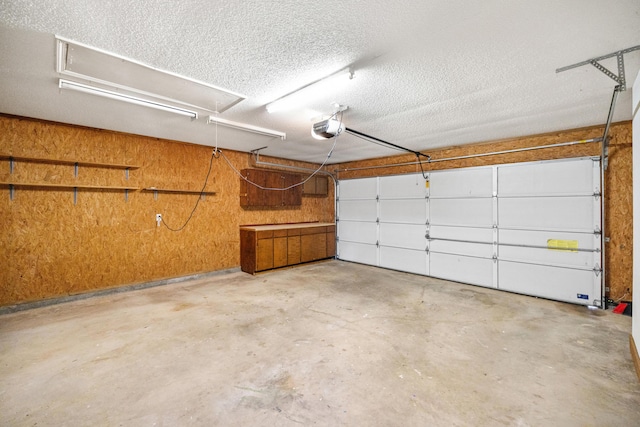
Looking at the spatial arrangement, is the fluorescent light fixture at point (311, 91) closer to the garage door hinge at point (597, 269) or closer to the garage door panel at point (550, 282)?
the garage door panel at point (550, 282)

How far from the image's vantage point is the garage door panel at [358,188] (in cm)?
612

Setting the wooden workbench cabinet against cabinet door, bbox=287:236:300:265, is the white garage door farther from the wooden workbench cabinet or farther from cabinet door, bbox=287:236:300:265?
cabinet door, bbox=287:236:300:265

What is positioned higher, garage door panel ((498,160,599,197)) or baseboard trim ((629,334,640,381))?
garage door panel ((498,160,599,197))

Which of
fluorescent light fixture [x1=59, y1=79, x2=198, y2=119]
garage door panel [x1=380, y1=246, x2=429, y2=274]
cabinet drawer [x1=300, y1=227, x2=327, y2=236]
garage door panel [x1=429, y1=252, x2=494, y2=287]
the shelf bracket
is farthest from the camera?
cabinet drawer [x1=300, y1=227, x2=327, y2=236]

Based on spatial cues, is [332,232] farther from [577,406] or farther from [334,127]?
→ [577,406]

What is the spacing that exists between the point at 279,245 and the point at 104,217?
292 centimetres

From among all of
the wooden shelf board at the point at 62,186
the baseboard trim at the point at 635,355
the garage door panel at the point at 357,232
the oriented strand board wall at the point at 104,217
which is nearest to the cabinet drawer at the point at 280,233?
the oriented strand board wall at the point at 104,217

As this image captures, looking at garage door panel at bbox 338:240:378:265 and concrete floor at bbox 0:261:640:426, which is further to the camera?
garage door panel at bbox 338:240:378:265

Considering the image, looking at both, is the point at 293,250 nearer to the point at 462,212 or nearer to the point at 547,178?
the point at 462,212

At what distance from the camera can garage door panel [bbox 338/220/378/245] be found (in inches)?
242

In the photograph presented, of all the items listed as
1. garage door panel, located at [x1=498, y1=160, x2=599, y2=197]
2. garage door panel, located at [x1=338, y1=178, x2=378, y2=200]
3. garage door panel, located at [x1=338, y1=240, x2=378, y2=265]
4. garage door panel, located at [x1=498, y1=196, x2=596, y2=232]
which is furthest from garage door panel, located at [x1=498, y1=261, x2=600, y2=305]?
garage door panel, located at [x1=338, y1=178, x2=378, y2=200]

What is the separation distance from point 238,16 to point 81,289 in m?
4.31

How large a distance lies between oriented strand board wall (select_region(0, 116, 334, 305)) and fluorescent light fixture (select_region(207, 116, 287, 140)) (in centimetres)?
168

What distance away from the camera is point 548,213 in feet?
13.0
